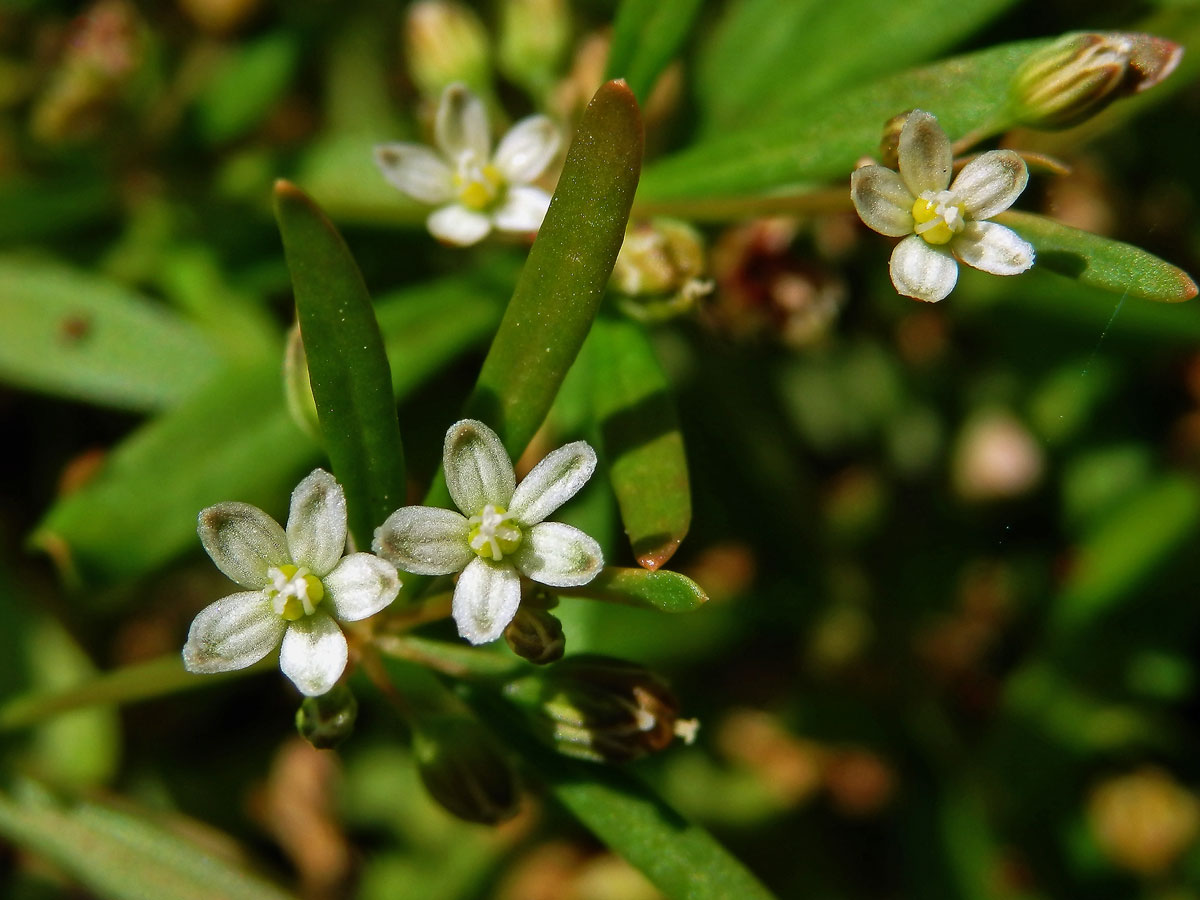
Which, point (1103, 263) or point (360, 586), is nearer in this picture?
point (360, 586)

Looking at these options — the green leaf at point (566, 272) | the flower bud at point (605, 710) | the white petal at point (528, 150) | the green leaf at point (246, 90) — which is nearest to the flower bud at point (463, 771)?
the flower bud at point (605, 710)

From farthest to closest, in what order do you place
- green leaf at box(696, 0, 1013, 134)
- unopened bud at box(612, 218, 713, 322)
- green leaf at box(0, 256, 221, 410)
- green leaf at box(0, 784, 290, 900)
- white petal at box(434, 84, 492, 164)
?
green leaf at box(0, 256, 221, 410) → green leaf at box(0, 784, 290, 900) → green leaf at box(696, 0, 1013, 134) → white petal at box(434, 84, 492, 164) → unopened bud at box(612, 218, 713, 322)

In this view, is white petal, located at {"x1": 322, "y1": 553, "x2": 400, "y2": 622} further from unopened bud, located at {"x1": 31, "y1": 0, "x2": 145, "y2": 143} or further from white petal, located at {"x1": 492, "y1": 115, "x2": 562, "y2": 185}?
unopened bud, located at {"x1": 31, "y1": 0, "x2": 145, "y2": 143}

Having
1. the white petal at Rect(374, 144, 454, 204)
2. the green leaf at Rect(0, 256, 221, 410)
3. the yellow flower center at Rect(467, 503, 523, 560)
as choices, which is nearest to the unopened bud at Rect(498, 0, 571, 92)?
the white petal at Rect(374, 144, 454, 204)

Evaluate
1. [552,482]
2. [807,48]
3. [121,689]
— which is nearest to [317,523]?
[552,482]

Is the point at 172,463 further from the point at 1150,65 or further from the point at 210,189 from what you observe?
the point at 1150,65

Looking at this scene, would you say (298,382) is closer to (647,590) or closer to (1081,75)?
(647,590)
